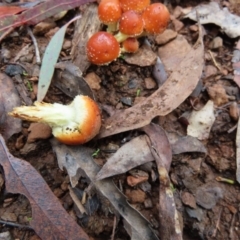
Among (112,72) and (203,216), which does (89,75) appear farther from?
(203,216)

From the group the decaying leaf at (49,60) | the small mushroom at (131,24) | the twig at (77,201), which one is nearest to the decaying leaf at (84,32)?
the decaying leaf at (49,60)

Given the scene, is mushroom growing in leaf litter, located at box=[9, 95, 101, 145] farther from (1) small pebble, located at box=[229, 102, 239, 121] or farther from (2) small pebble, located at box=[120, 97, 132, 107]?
(1) small pebble, located at box=[229, 102, 239, 121]

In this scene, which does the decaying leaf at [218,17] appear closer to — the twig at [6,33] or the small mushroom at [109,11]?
the small mushroom at [109,11]

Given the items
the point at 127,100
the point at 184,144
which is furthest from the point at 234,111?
the point at 127,100

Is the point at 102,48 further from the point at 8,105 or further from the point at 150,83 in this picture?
the point at 8,105

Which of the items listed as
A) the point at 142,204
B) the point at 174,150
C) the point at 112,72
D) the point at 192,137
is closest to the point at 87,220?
the point at 142,204
